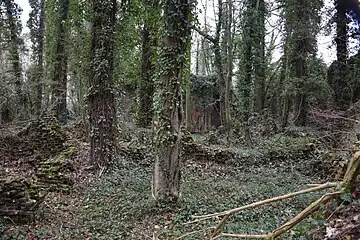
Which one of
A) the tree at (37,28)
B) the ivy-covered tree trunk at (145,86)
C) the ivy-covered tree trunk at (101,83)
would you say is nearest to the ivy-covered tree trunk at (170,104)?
the ivy-covered tree trunk at (101,83)

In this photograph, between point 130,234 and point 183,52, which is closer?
point 130,234

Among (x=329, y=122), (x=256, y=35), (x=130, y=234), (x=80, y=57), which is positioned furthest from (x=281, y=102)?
(x=130, y=234)

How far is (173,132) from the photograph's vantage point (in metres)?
6.37

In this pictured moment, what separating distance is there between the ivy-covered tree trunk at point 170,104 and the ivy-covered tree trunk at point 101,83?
286 cm

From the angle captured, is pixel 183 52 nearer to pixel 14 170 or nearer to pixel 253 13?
pixel 14 170

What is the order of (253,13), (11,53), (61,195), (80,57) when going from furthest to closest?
(11,53) → (253,13) → (80,57) → (61,195)

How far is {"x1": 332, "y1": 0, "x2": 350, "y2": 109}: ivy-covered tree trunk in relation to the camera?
42.3 ft

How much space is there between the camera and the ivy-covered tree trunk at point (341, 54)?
42.3 feet

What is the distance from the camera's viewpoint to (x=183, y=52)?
6520 mm

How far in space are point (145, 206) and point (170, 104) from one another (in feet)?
6.22

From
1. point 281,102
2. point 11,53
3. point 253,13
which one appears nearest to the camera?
point 253,13

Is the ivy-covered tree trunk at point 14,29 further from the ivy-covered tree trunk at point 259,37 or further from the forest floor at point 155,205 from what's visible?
the ivy-covered tree trunk at point 259,37

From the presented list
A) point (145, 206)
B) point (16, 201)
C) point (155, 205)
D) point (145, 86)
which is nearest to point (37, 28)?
point (145, 86)

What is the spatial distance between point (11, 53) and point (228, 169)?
448 inches
